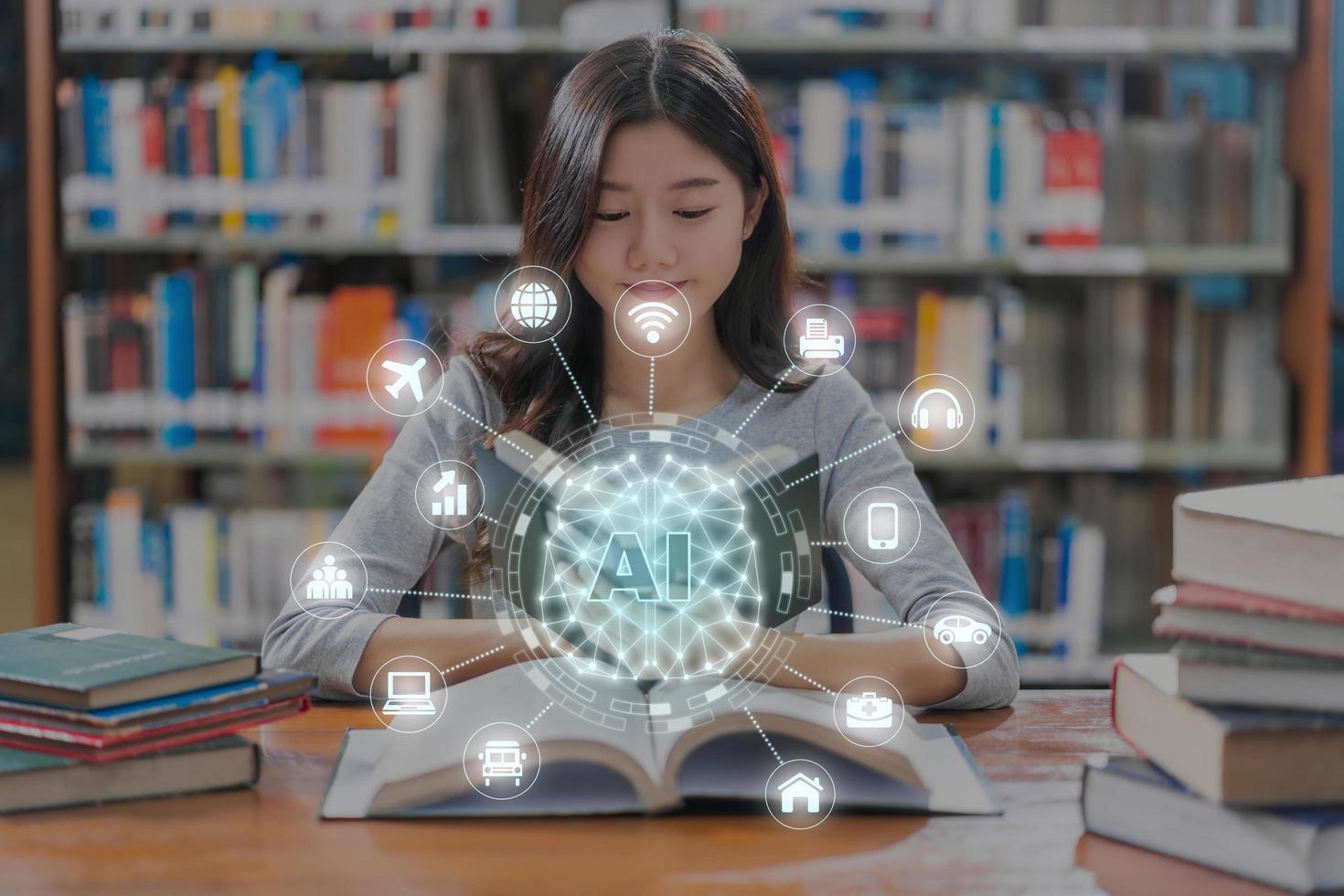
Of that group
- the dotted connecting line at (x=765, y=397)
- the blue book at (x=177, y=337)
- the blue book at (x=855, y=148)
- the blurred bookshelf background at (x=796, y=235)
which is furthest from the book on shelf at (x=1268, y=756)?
the blue book at (x=177, y=337)

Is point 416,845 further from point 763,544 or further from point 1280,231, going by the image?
point 1280,231

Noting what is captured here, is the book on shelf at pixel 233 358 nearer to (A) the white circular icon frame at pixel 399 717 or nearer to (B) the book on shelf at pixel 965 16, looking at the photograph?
(B) the book on shelf at pixel 965 16

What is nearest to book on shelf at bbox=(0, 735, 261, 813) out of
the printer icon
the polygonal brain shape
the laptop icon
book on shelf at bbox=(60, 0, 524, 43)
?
the laptop icon

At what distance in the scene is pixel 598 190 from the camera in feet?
3.00

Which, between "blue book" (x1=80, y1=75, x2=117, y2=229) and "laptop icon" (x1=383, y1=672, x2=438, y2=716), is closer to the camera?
"laptop icon" (x1=383, y1=672, x2=438, y2=716)

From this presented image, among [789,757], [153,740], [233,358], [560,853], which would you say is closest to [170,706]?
[153,740]

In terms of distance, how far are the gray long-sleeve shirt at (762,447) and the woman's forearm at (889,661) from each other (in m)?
0.02

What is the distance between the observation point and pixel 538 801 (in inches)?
28.1

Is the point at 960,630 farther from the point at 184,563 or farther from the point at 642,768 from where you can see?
the point at 184,563

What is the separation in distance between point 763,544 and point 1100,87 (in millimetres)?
1991

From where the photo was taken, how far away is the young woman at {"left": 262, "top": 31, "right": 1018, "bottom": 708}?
0.91 meters

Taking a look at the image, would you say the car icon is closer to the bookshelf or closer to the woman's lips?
the woman's lips

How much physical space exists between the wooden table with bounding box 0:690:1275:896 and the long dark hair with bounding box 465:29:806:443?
0.30 meters

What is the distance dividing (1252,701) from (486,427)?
2.04ft
